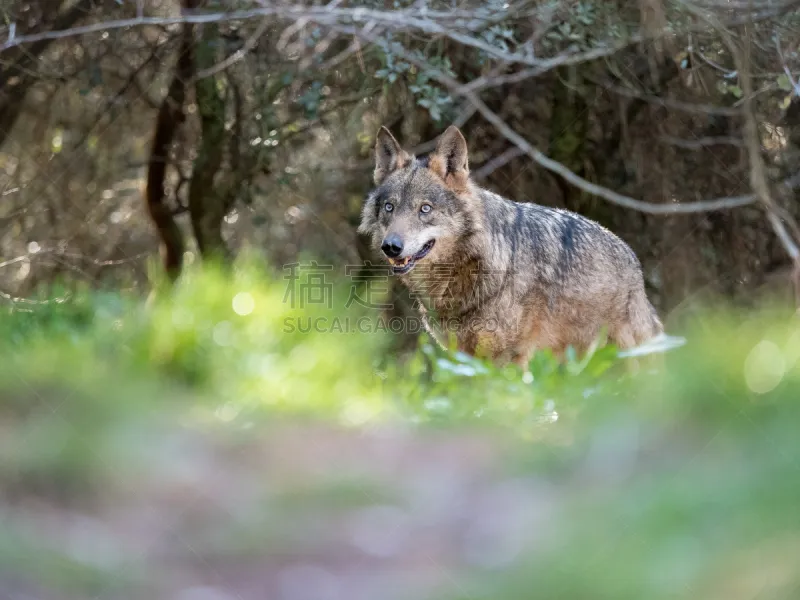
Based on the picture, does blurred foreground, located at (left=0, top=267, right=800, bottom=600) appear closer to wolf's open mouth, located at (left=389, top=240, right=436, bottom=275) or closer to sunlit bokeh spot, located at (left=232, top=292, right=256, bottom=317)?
sunlit bokeh spot, located at (left=232, top=292, right=256, bottom=317)

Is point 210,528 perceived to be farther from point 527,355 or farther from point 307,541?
point 527,355

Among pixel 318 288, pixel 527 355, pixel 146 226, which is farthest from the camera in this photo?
pixel 146 226

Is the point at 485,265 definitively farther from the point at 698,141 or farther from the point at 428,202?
the point at 698,141

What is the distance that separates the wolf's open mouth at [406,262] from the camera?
6.57m

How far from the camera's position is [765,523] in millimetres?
2691

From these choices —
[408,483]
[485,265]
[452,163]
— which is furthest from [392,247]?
[408,483]

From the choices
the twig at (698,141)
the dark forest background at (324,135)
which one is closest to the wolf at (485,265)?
the dark forest background at (324,135)

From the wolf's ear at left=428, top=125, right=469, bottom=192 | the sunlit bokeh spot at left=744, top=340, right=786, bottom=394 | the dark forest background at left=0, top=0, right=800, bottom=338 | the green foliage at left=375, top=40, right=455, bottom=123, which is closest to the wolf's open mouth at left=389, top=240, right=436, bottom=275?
the wolf's ear at left=428, top=125, right=469, bottom=192

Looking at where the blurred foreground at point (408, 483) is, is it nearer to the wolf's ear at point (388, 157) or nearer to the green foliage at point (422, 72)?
the wolf's ear at point (388, 157)

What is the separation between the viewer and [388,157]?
286 inches

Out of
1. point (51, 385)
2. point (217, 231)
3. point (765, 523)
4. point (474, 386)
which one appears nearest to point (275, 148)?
point (217, 231)

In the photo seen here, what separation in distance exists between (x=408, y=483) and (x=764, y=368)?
151 centimetres

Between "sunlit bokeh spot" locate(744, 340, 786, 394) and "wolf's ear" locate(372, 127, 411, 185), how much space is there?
11.8 ft

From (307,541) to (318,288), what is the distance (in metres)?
4.39
